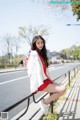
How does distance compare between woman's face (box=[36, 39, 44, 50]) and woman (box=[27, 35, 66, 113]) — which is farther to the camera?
woman's face (box=[36, 39, 44, 50])

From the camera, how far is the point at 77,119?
22.9 ft

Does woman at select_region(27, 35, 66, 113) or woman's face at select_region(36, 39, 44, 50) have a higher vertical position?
woman's face at select_region(36, 39, 44, 50)

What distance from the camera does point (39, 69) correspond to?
4.76 metres

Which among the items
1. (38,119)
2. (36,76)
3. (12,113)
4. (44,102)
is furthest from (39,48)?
(12,113)

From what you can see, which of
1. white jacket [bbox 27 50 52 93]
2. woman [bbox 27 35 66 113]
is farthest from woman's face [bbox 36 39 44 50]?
white jacket [bbox 27 50 52 93]

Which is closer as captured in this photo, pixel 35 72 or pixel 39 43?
pixel 35 72

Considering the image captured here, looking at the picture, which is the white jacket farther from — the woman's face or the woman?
the woman's face

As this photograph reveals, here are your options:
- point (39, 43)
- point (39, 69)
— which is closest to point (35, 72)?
point (39, 69)

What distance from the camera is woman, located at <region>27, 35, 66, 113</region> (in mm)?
4758

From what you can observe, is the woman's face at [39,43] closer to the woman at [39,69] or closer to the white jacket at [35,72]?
the woman at [39,69]

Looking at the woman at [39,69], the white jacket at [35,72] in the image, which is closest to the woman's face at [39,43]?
the woman at [39,69]

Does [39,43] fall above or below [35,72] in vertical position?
above

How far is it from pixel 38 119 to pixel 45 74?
7.98 feet

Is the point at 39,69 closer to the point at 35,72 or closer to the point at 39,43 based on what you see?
the point at 35,72
